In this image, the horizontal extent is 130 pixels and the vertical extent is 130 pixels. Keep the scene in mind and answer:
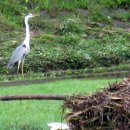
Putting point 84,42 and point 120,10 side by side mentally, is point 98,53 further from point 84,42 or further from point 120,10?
point 120,10

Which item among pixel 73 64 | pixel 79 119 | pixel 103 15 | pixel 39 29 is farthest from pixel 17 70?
pixel 79 119

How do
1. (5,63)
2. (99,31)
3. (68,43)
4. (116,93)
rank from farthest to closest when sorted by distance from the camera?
(99,31), (68,43), (5,63), (116,93)

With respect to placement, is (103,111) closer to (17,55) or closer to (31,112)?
(31,112)

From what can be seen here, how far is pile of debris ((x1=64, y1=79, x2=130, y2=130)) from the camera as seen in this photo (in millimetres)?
4496

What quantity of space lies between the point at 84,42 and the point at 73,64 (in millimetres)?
1969

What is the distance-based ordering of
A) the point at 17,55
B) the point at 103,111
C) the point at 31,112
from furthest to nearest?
the point at 17,55
the point at 31,112
the point at 103,111

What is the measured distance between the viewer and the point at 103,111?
4520 millimetres

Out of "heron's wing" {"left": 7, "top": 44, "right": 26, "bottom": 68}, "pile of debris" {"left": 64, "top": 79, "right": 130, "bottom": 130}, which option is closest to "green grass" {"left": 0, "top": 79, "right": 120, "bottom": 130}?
→ "pile of debris" {"left": 64, "top": 79, "right": 130, "bottom": 130}

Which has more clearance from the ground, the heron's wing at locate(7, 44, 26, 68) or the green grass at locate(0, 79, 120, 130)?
the green grass at locate(0, 79, 120, 130)

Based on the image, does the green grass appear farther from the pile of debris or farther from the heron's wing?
the heron's wing

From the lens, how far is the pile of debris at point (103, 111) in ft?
14.8

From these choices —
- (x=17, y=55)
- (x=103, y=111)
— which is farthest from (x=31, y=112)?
(x=17, y=55)

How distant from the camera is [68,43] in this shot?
66.7 ft

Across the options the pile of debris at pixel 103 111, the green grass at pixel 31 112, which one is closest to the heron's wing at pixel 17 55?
the green grass at pixel 31 112
